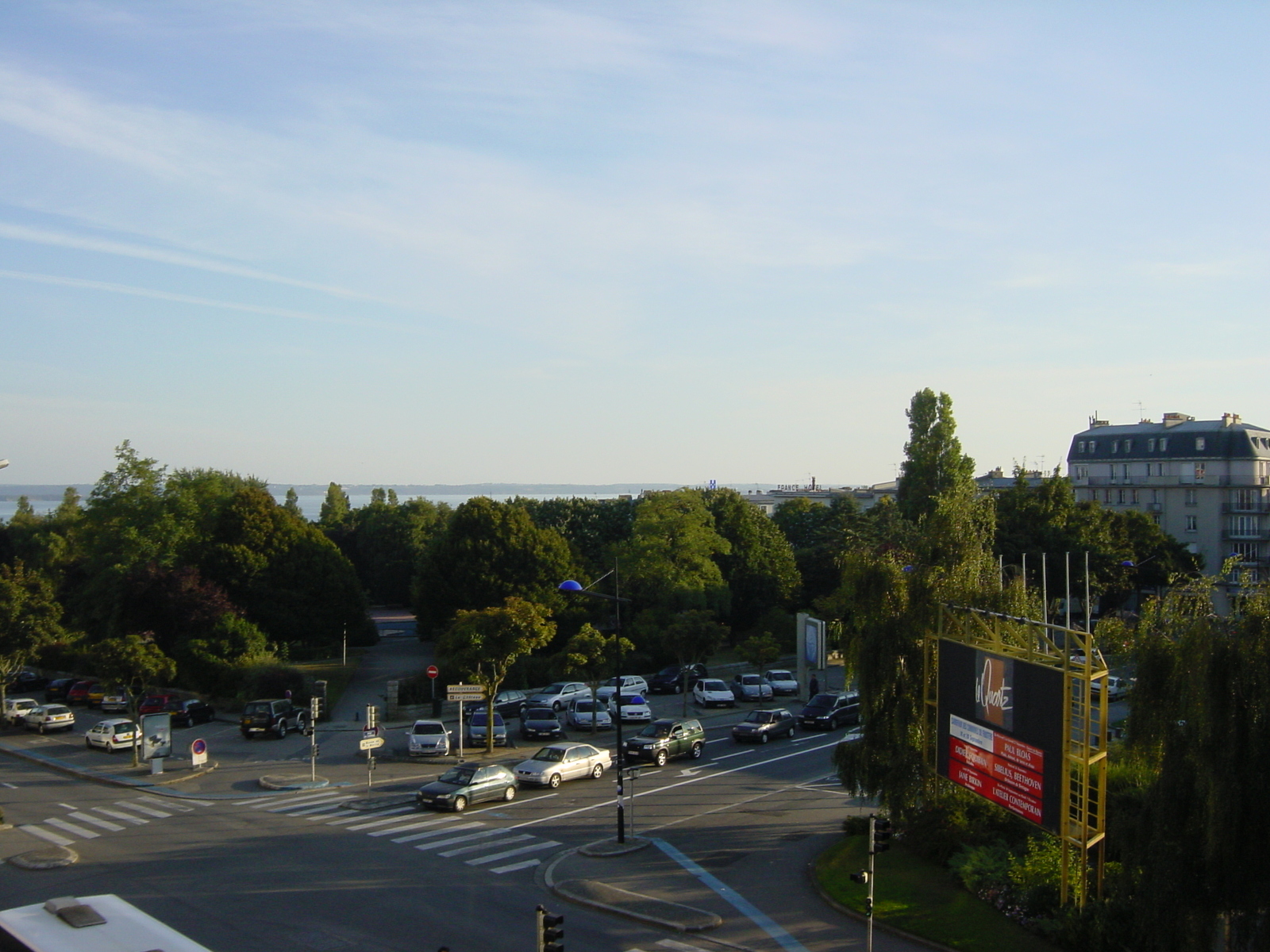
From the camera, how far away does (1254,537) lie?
307 ft

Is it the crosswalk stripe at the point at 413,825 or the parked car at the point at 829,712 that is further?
the parked car at the point at 829,712

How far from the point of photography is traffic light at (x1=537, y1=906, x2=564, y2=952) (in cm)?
1514

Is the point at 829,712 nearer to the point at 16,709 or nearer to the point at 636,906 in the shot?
the point at 636,906

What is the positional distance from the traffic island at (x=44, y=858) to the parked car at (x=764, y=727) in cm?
2676

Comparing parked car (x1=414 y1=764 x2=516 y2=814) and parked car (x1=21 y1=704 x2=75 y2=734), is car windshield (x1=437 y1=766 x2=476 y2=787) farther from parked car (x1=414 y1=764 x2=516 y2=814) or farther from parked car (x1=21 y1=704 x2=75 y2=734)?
parked car (x1=21 y1=704 x2=75 y2=734)

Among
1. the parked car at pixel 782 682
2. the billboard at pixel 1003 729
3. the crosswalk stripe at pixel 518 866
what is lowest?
the parked car at pixel 782 682

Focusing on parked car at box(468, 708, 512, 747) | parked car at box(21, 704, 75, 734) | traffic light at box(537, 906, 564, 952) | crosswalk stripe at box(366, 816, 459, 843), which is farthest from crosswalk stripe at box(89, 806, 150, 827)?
traffic light at box(537, 906, 564, 952)

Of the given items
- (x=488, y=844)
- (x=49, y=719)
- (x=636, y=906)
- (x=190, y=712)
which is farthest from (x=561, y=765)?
(x=49, y=719)

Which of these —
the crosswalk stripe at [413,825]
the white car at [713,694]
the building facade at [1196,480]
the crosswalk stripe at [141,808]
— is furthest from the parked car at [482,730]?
the building facade at [1196,480]

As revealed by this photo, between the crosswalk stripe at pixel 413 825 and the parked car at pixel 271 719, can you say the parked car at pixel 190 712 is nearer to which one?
the parked car at pixel 271 719

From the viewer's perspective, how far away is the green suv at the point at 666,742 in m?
40.8

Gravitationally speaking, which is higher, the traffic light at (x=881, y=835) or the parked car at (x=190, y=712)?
the traffic light at (x=881, y=835)

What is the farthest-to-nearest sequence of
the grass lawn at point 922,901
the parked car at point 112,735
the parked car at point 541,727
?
1. the parked car at point 541,727
2. the parked car at point 112,735
3. the grass lawn at point 922,901

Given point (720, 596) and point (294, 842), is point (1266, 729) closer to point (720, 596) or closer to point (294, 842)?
point (294, 842)
